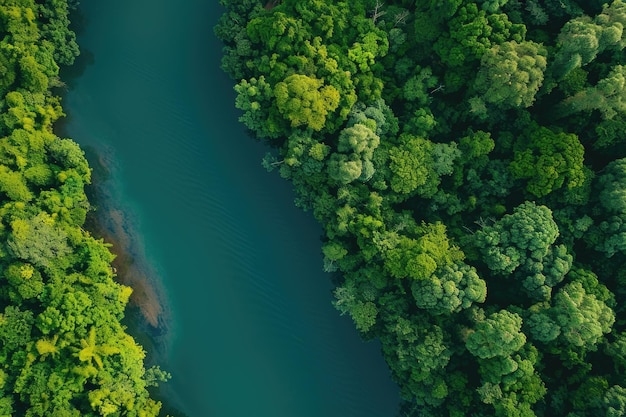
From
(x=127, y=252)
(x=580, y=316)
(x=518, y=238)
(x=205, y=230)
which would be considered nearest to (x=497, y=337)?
(x=580, y=316)

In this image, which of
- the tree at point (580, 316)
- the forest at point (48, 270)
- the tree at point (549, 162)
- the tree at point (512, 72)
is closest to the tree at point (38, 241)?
the forest at point (48, 270)

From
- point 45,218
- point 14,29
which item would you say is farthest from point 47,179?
point 14,29

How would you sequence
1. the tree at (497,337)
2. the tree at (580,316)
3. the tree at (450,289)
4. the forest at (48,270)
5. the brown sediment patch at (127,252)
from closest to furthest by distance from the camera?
the tree at (497,337), the tree at (580,316), the tree at (450,289), the forest at (48,270), the brown sediment patch at (127,252)

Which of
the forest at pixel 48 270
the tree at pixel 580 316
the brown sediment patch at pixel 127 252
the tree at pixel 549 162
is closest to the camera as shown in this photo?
the tree at pixel 580 316

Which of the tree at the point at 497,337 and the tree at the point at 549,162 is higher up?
the tree at the point at 549,162

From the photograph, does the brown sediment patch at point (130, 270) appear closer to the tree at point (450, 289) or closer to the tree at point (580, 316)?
the tree at point (450, 289)

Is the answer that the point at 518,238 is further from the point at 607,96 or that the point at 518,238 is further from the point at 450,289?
the point at 607,96

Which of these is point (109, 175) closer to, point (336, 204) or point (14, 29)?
point (14, 29)
